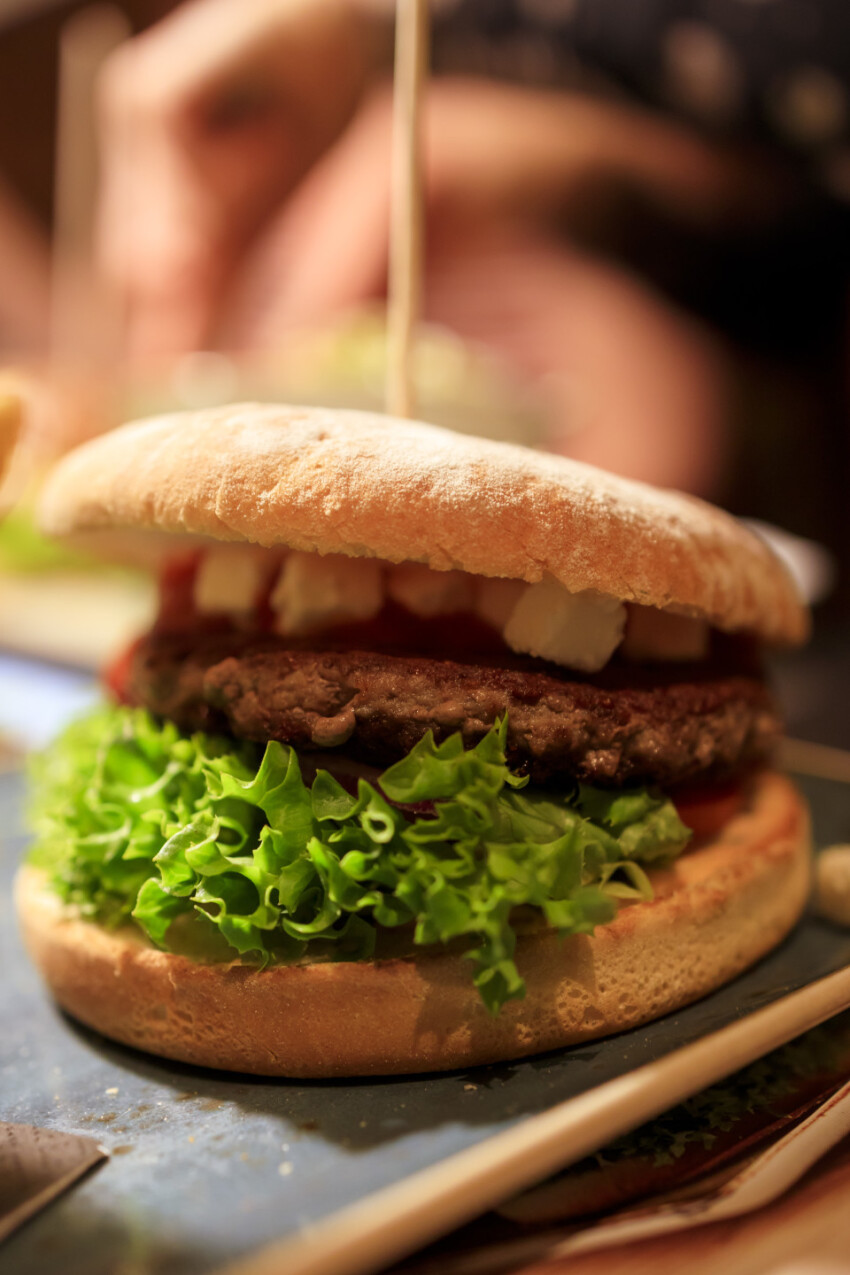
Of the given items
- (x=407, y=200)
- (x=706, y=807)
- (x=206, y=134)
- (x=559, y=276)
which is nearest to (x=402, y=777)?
(x=706, y=807)

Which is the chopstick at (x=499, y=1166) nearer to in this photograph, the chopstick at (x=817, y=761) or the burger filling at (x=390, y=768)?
the burger filling at (x=390, y=768)

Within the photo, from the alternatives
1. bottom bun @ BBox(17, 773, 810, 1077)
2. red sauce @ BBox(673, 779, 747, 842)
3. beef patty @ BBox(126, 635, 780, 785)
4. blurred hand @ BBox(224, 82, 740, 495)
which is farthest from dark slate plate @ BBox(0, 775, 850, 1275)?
blurred hand @ BBox(224, 82, 740, 495)

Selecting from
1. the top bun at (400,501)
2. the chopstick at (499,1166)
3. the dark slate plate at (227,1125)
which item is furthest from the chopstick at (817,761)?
the chopstick at (499,1166)

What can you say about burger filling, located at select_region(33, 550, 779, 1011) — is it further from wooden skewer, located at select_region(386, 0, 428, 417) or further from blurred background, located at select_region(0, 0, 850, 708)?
blurred background, located at select_region(0, 0, 850, 708)

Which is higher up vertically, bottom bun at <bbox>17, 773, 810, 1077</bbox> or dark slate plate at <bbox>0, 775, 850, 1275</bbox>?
bottom bun at <bbox>17, 773, 810, 1077</bbox>

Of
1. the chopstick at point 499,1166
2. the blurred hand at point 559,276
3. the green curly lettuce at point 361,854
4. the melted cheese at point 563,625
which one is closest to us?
the chopstick at point 499,1166

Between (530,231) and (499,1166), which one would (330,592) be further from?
(530,231)

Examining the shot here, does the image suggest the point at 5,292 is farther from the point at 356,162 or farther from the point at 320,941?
the point at 320,941

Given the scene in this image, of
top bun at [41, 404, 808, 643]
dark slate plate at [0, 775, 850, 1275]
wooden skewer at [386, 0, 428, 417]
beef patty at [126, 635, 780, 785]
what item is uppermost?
wooden skewer at [386, 0, 428, 417]
